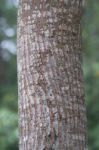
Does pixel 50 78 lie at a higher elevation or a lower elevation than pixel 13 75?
lower

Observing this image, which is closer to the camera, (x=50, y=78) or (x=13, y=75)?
(x=50, y=78)

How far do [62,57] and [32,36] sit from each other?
163 millimetres

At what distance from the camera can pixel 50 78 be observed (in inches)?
103

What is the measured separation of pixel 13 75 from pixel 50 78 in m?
12.0

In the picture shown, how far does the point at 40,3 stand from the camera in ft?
8.88

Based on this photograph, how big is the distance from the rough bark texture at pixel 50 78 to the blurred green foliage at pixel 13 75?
9.08 ft

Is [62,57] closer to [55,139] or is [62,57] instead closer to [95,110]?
[55,139]

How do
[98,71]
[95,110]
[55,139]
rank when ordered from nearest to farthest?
[55,139] → [98,71] → [95,110]

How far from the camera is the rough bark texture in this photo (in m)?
2.59

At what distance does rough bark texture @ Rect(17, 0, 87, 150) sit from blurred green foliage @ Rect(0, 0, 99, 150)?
2.77 metres

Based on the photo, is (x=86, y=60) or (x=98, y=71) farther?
(x=86, y=60)

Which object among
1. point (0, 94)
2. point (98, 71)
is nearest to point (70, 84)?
point (98, 71)

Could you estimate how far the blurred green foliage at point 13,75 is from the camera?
28.6 feet

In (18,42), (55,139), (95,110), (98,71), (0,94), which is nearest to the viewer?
(55,139)
